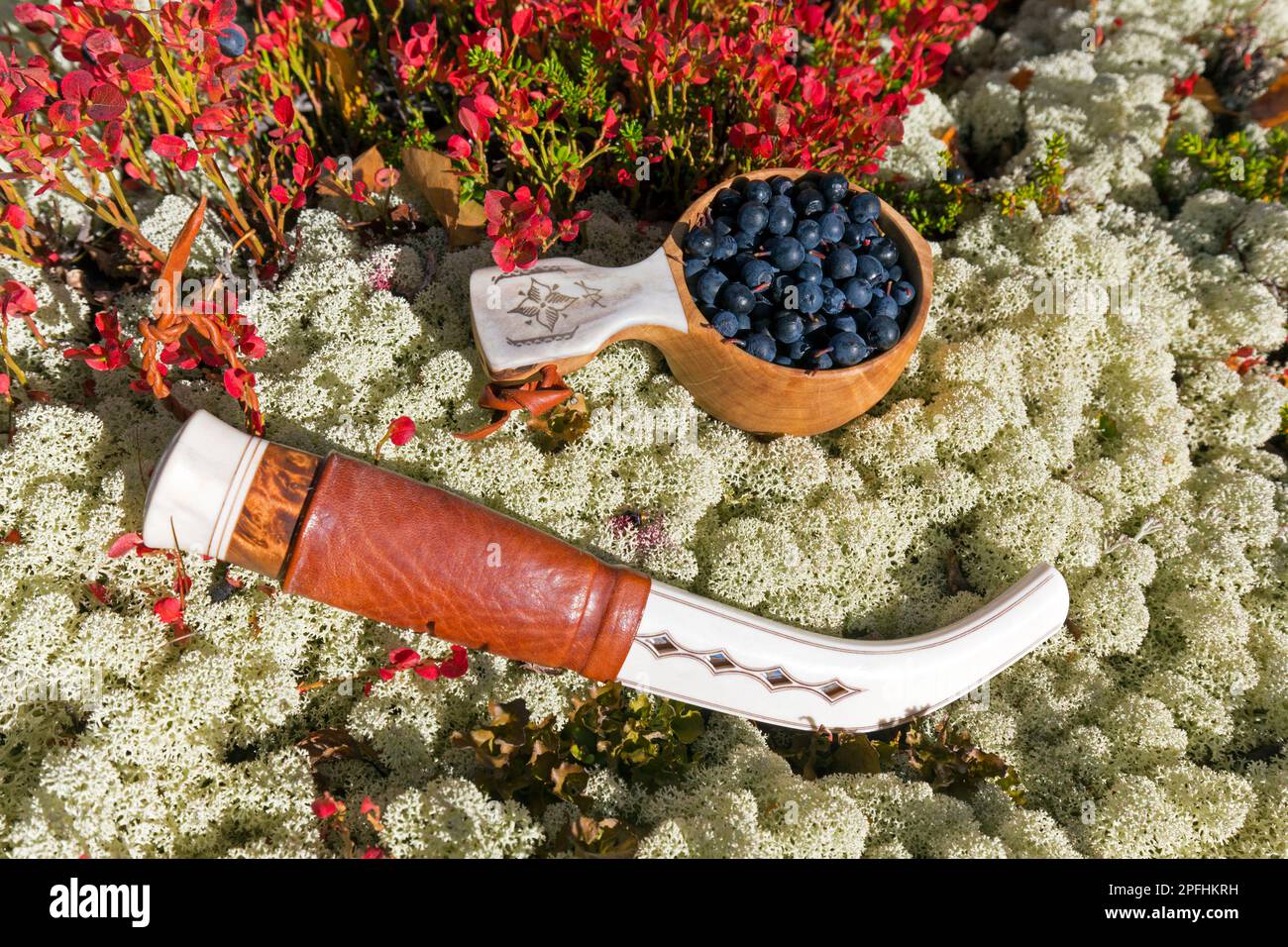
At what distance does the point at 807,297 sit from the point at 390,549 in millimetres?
1108

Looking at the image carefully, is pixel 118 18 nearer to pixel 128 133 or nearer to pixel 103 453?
pixel 128 133

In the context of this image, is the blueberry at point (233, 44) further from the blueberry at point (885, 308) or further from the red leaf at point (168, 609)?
the blueberry at point (885, 308)

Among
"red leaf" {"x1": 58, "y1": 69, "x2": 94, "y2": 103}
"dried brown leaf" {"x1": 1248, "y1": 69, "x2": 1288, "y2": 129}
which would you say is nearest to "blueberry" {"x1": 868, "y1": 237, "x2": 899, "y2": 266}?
"red leaf" {"x1": 58, "y1": 69, "x2": 94, "y2": 103}

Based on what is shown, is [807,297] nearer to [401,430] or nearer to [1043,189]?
[401,430]

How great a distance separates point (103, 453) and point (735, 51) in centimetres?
181

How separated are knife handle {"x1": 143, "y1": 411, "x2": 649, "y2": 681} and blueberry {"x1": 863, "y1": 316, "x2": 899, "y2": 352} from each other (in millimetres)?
791

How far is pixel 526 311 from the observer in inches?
77.8

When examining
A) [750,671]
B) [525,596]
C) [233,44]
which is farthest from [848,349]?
[233,44]

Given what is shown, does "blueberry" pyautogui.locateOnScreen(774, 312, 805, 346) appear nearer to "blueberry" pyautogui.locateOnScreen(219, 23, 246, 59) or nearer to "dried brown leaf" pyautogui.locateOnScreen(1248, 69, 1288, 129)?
"blueberry" pyautogui.locateOnScreen(219, 23, 246, 59)

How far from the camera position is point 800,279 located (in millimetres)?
1995

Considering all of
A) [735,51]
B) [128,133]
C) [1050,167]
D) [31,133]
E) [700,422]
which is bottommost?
[700,422]

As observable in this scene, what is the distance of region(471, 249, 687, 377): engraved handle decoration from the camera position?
1926 mm
